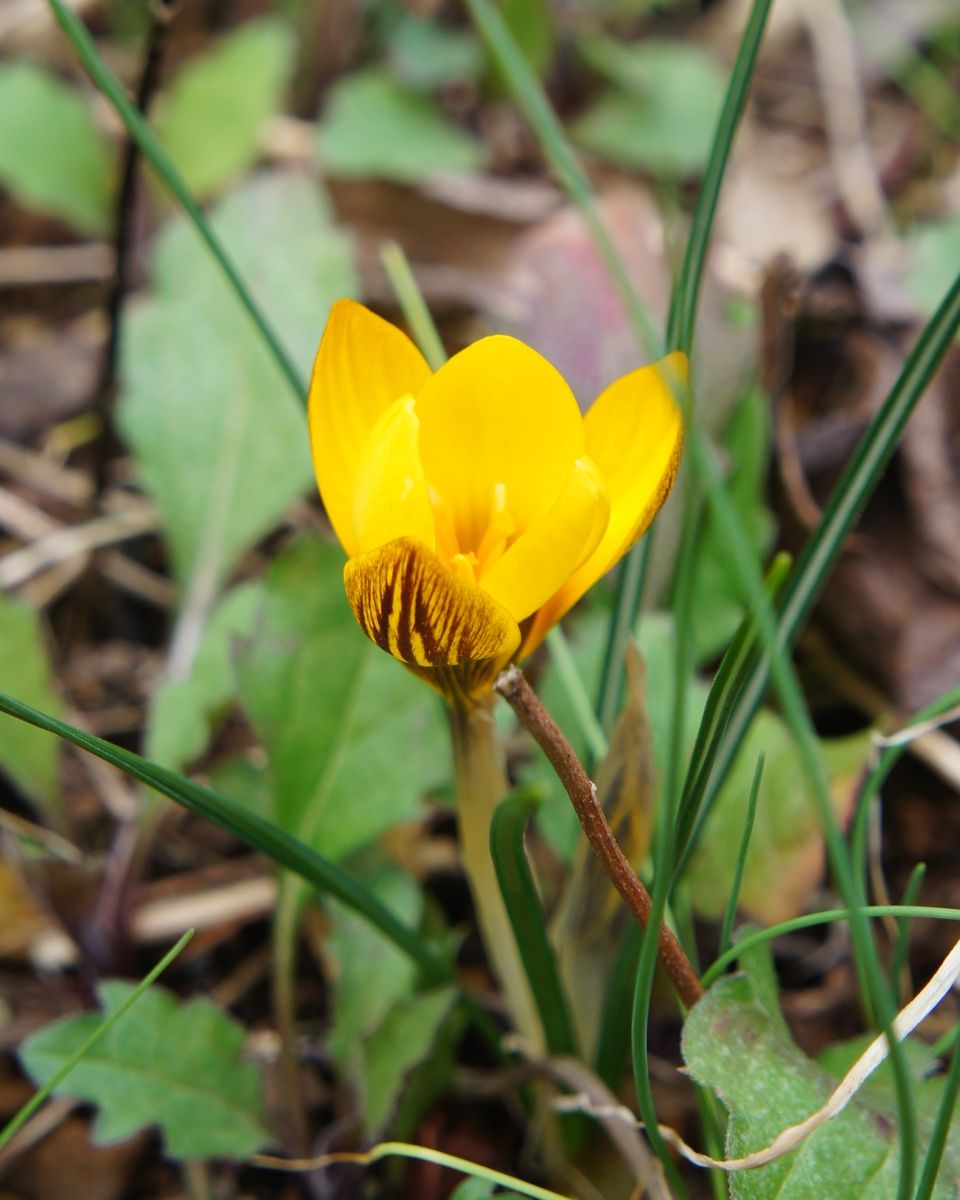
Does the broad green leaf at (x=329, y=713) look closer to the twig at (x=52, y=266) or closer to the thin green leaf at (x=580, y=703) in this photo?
the thin green leaf at (x=580, y=703)

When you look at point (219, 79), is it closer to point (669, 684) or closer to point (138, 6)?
point (138, 6)

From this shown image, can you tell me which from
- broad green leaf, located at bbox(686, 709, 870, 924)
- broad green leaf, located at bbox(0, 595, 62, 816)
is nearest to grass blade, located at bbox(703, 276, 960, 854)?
broad green leaf, located at bbox(686, 709, 870, 924)

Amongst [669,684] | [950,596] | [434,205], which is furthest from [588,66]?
[669,684]

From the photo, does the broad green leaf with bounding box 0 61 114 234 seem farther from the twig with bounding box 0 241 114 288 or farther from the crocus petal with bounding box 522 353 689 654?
the crocus petal with bounding box 522 353 689 654

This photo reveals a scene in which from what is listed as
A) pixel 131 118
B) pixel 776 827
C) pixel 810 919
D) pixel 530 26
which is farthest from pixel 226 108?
pixel 810 919

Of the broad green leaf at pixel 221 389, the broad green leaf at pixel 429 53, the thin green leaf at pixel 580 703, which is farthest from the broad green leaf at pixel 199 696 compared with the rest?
the broad green leaf at pixel 429 53

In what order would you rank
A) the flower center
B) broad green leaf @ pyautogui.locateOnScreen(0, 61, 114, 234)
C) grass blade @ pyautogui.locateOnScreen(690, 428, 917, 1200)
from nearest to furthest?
1. grass blade @ pyautogui.locateOnScreen(690, 428, 917, 1200)
2. the flower center
3. broad green leaf @ pyautogui.locateOnScreen(0, 61, 114, 234)

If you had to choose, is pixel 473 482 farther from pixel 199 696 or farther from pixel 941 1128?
pixel 199 696
